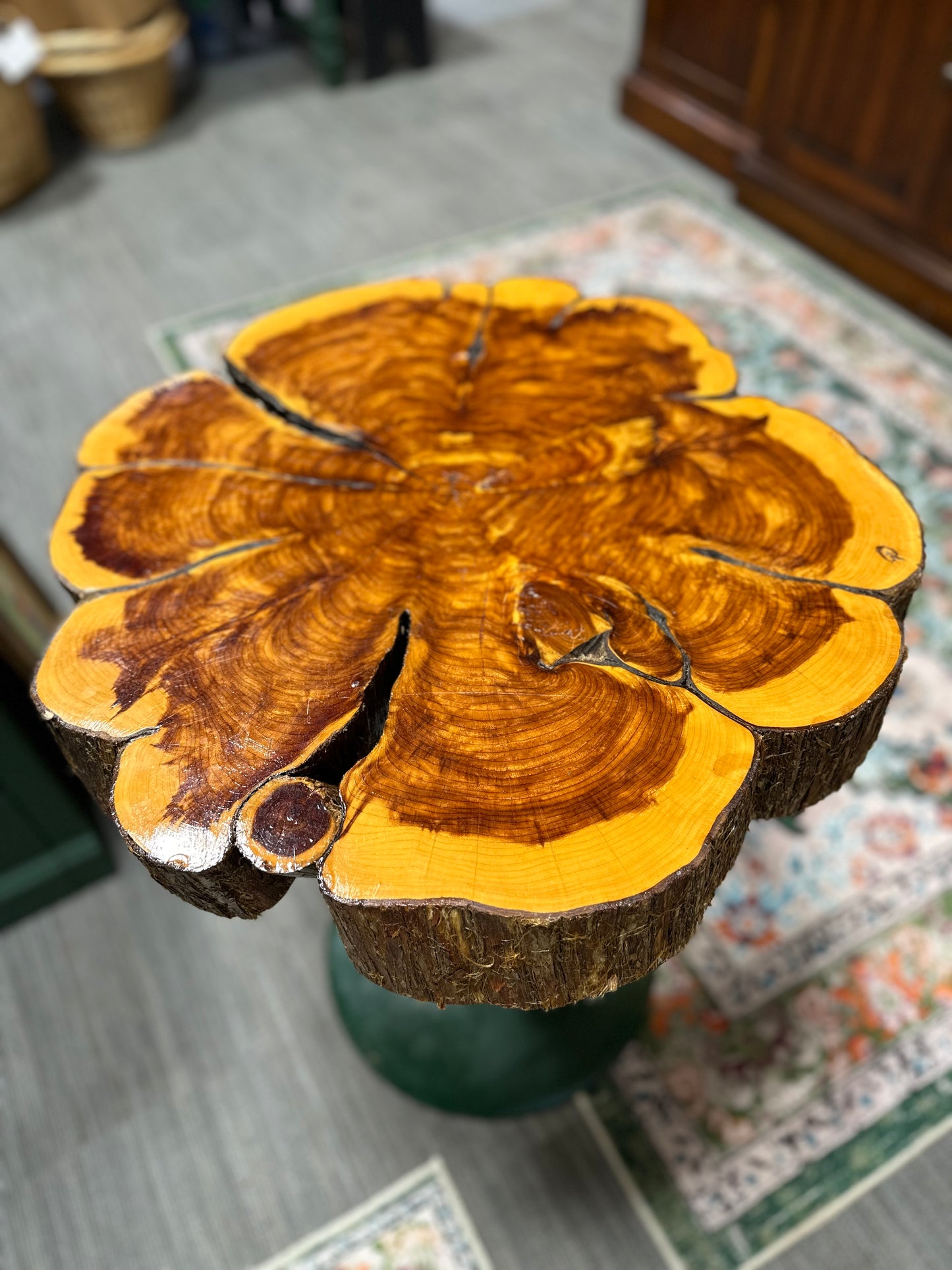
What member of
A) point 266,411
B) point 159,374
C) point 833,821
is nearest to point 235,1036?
point 266,411

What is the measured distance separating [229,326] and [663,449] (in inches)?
66.8

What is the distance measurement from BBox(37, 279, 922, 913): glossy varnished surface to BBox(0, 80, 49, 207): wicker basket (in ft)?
6.82

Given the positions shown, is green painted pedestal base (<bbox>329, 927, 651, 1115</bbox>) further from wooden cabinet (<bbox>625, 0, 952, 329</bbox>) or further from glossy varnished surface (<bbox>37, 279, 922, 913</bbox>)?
wooden cabinet (<bbox>625, 0, 952, 329</bbox>)

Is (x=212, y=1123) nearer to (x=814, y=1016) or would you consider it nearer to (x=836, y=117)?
(x=814, y=1016)

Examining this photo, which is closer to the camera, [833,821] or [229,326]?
[833,821]

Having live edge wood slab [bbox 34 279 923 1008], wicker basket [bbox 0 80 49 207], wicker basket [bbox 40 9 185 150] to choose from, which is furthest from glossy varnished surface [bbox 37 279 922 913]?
wicker basket [bbox 40 9 185 150]

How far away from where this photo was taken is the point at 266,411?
1.04 metres

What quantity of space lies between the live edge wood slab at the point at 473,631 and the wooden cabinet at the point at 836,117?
1.48 metres

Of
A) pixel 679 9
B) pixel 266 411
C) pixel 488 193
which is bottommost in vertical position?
pixel 488 193

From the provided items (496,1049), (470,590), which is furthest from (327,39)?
(496,1049)

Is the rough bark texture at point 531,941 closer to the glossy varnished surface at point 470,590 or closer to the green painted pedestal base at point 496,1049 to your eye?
the glossy varnished surface at point 470,590

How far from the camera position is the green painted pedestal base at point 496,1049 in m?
1.12

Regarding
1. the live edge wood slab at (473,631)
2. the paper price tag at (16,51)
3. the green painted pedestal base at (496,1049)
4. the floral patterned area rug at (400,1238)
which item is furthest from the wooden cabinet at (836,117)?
the floral patterned area rug at (400,1238)

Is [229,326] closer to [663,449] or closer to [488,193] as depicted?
[488,193]
